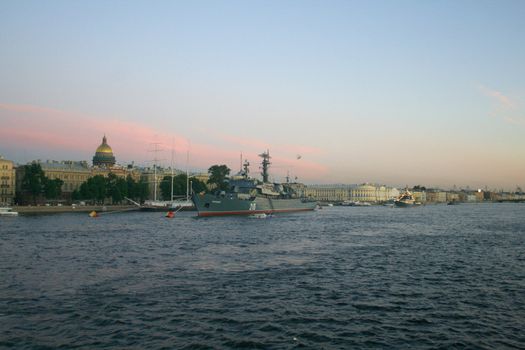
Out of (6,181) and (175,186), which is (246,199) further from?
(6,181)

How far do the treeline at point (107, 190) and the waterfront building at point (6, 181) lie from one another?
A: 54.8 feet

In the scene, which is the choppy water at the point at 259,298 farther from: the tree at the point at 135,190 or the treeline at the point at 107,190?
the tree at the point at 135,190

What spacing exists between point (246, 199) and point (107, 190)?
55.8 metres

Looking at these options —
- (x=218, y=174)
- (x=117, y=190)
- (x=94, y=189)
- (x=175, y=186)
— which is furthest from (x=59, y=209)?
(x=218, y=174)

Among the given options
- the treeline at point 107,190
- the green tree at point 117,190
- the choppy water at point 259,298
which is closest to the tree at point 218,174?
the treeline at point 107,190

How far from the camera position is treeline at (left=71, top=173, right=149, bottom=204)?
135250 millimetres

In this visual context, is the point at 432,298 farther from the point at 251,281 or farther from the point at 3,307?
the point at 3,307

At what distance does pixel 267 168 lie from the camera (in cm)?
13050

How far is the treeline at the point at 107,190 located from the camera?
444 feet

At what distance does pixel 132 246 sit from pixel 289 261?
639 inches

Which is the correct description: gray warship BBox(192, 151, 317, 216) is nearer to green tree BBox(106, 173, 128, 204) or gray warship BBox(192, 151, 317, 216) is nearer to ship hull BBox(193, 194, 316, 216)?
ship hull BBox(193, 194, 316, 216)

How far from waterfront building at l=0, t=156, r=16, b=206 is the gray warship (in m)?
69.3

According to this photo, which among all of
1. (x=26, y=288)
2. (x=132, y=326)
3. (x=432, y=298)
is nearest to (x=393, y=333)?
(x=432, y=298)

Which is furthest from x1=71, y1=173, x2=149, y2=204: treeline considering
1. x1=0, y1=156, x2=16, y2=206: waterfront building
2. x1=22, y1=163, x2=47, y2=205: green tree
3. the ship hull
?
the ship hull
